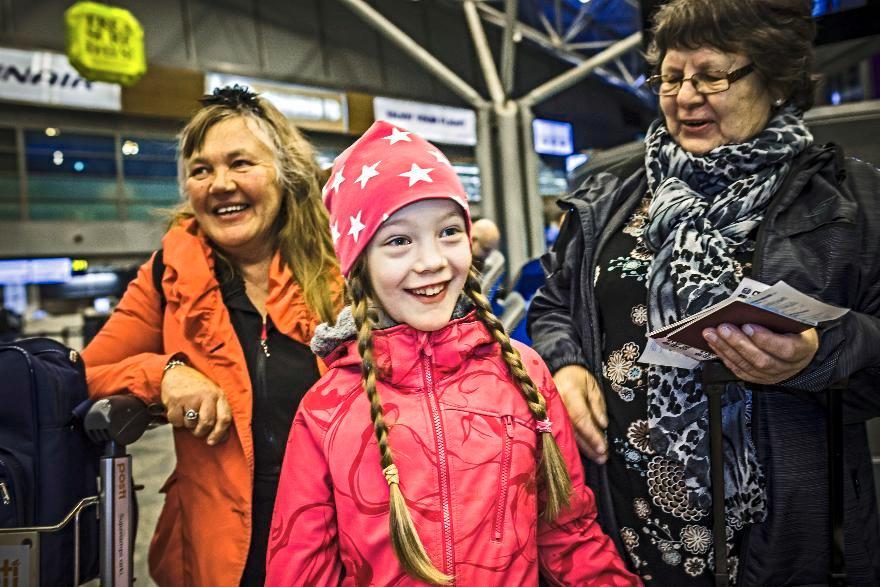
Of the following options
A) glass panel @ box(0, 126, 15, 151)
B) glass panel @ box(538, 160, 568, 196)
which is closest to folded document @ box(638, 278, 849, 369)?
glass panel @ box(0, 126, 15, 151)

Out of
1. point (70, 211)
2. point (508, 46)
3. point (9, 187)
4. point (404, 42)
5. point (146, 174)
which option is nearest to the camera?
point (404, 42)

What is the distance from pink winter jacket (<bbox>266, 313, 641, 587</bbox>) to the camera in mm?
1300

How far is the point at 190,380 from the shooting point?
5.51ft

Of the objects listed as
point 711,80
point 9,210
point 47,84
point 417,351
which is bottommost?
point 417,351

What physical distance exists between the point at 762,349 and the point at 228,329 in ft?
4.04

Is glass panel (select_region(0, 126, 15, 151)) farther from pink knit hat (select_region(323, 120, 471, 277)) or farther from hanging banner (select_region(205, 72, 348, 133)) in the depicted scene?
pink knit hat (select_region(323, 120, 471, 277))

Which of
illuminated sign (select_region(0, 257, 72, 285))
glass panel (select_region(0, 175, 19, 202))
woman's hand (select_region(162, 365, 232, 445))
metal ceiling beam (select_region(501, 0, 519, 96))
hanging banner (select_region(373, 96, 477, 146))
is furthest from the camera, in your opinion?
hanging banner (select_region(373, 96, 477, 146))

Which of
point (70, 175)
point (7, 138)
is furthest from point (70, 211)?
point (7, 138)

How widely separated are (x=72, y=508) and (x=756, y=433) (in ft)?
4.97

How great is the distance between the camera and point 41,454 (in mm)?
1573

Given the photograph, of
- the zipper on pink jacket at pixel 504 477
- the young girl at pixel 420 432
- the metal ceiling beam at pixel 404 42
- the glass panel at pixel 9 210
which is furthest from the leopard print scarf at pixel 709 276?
the glass panel at pixel 9 210

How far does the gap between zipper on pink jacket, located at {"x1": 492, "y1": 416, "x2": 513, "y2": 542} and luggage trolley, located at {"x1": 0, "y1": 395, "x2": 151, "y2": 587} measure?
2.83 feet

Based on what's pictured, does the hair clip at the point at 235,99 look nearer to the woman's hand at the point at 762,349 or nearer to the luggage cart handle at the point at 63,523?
the luggage cart handle at the point at 63,523

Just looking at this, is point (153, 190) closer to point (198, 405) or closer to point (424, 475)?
point (198, 405)
